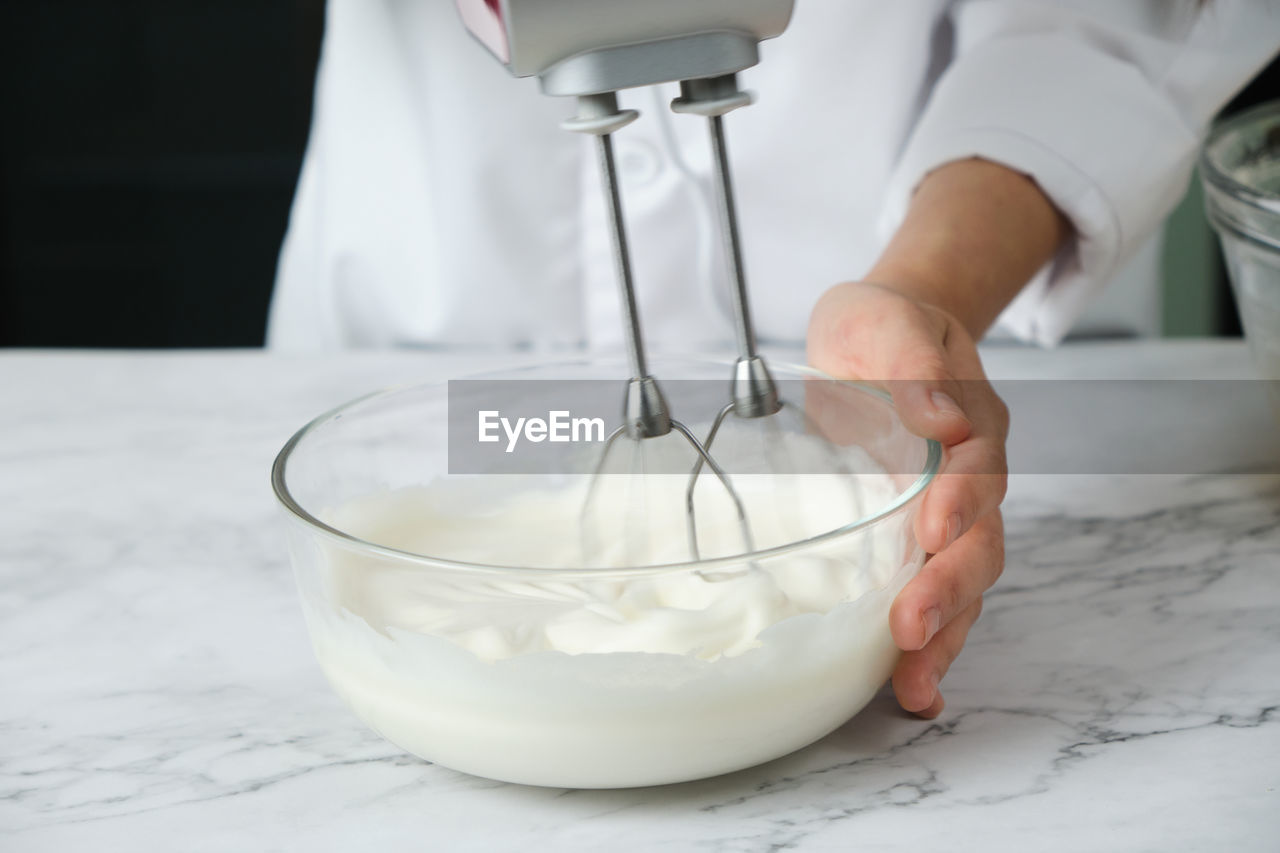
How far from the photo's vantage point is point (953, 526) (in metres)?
0.43

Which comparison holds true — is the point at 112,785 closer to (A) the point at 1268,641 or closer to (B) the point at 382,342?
(A) the point at 1268,641

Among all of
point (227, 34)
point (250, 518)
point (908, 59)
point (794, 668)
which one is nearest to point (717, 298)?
point (908, 59)

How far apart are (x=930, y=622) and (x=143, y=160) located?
7.14 ft

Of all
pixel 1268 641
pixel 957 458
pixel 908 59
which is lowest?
pixel 1268 641

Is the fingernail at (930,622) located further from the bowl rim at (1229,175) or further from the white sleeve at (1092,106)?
the white sleeve at (1092,106)

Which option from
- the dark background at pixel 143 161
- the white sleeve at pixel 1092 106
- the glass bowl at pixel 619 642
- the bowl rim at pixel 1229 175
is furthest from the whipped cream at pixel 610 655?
the dark background at pixel 143 161

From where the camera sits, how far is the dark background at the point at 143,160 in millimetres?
2201

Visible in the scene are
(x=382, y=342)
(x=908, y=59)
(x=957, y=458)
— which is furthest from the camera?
(x=382, y=342)

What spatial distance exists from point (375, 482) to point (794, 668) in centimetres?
24

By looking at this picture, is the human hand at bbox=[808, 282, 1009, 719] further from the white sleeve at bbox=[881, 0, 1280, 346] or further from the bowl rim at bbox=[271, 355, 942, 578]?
the white sleeve at bbox=[881, 0, 1280, 346]

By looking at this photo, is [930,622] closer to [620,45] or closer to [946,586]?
[946,586]

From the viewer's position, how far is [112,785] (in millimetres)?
448

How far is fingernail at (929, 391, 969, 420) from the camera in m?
0.47

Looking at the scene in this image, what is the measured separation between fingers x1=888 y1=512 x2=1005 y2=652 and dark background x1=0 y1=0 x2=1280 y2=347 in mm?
1960
